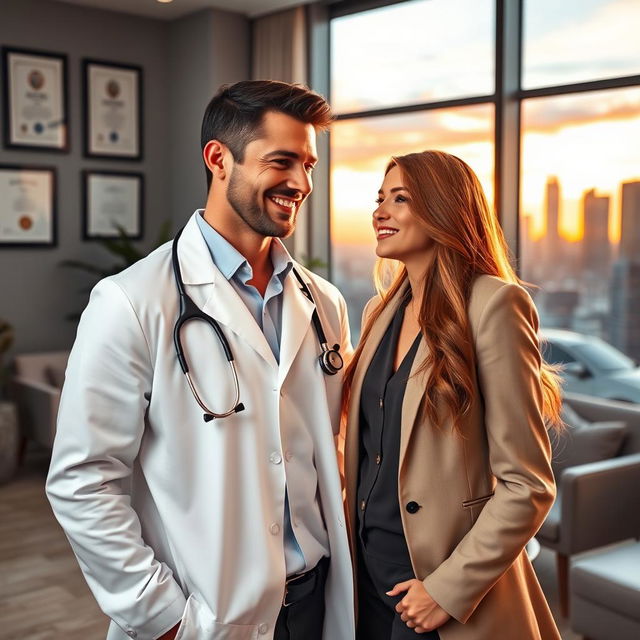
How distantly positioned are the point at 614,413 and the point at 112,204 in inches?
167

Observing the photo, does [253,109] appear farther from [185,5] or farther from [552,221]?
[185,5]

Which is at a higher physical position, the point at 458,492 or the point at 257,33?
the point at 257,33

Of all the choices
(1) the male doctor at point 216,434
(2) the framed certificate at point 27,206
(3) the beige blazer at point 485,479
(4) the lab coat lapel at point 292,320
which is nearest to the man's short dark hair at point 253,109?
(1) the male doctor at point 216,434

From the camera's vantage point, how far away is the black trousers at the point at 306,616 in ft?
5.67

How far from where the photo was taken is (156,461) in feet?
5.30

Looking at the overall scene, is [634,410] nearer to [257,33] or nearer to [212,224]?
[212,224]

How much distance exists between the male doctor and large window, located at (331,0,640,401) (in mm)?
3521

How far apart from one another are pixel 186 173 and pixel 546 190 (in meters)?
2.99

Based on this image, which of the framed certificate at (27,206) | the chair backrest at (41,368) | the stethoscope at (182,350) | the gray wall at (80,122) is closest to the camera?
the stethoscope at (182,350)

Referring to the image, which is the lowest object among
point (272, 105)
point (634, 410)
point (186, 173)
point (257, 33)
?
point (634, 410)

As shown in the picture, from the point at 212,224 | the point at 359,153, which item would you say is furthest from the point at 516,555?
the point at 359,153

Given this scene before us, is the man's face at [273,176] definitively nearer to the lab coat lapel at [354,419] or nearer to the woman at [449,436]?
the woman at [449,436]

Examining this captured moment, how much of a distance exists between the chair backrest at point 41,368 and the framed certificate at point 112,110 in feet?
5.31

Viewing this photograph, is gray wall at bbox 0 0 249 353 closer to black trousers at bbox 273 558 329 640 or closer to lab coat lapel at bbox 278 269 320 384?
lab coat lapel at bbox 278 269 320 384
